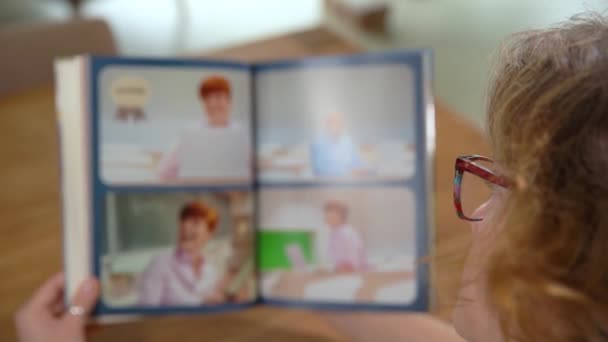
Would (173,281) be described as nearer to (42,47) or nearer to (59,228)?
(59,228)

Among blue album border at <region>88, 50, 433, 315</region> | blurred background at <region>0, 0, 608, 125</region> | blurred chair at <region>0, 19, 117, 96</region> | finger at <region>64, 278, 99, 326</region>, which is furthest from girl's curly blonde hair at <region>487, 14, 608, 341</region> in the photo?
blurred background at <region>0, 0, 608, 125</region>

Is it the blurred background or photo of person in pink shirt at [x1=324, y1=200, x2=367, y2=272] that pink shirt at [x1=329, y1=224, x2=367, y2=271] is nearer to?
photo of person in pink shirt at [x1=324, y1=200, x2=367, y2=272]

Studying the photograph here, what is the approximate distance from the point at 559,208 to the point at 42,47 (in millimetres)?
757

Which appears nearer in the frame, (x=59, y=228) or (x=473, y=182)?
(x=473, y=182)

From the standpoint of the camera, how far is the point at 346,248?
0.61 m

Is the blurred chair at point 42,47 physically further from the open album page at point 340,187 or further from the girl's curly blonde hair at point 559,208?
the girl's curly blonde hair at point 559,208

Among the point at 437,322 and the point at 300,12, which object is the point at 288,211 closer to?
the point at 437,322

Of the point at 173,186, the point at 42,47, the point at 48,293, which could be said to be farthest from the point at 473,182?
the point at 42,47

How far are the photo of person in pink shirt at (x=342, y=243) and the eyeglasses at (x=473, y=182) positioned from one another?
14cm

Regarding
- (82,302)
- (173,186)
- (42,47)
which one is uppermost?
(42,47)

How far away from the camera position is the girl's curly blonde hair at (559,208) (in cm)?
28

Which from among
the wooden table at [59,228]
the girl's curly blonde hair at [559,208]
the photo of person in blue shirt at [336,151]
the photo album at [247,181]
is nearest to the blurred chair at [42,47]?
the wooden table at [59,228]

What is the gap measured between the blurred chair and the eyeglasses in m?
0.58

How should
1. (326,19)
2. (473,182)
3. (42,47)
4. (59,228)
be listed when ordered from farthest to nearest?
(326,19), (42,47), (59,228), (473,182)
